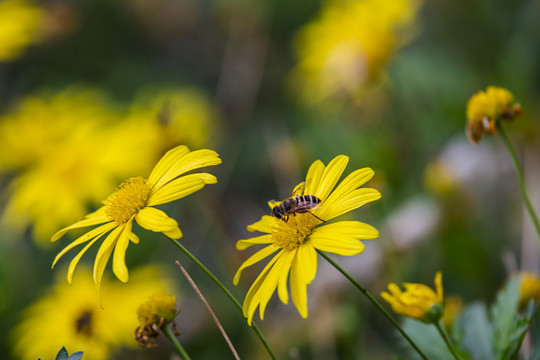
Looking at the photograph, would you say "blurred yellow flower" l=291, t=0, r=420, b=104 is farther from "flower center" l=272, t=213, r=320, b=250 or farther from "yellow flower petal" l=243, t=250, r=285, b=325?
"yellow flower petal" l=243, t=250, r=285, b=325

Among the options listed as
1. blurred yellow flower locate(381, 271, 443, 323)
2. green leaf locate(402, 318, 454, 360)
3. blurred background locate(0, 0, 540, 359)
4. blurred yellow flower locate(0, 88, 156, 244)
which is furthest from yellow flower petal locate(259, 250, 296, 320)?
blurred yellow flower locate(0, 88, 156, 244)

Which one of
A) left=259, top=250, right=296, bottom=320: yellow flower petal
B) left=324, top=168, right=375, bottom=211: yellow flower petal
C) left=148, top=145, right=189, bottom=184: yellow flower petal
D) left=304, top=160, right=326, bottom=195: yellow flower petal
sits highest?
left=148, top=145, right=189, bottom=184: yellow flower petal

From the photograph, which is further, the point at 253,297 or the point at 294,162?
the point at 294,162

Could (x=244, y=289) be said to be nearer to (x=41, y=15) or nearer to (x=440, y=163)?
(x=440, y=163)

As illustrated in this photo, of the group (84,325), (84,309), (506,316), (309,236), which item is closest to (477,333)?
(506,316)

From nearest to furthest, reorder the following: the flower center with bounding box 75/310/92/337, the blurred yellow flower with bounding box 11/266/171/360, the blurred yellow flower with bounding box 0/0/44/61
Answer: the flower center with bounding box 75/310/92/337, the blurred yellow flower with bounding box 11/266/171/360, the blurred yellow flower with bounding box 0/0/44/61

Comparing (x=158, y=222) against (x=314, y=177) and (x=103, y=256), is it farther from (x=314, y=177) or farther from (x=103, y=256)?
(x=314, y=177)
